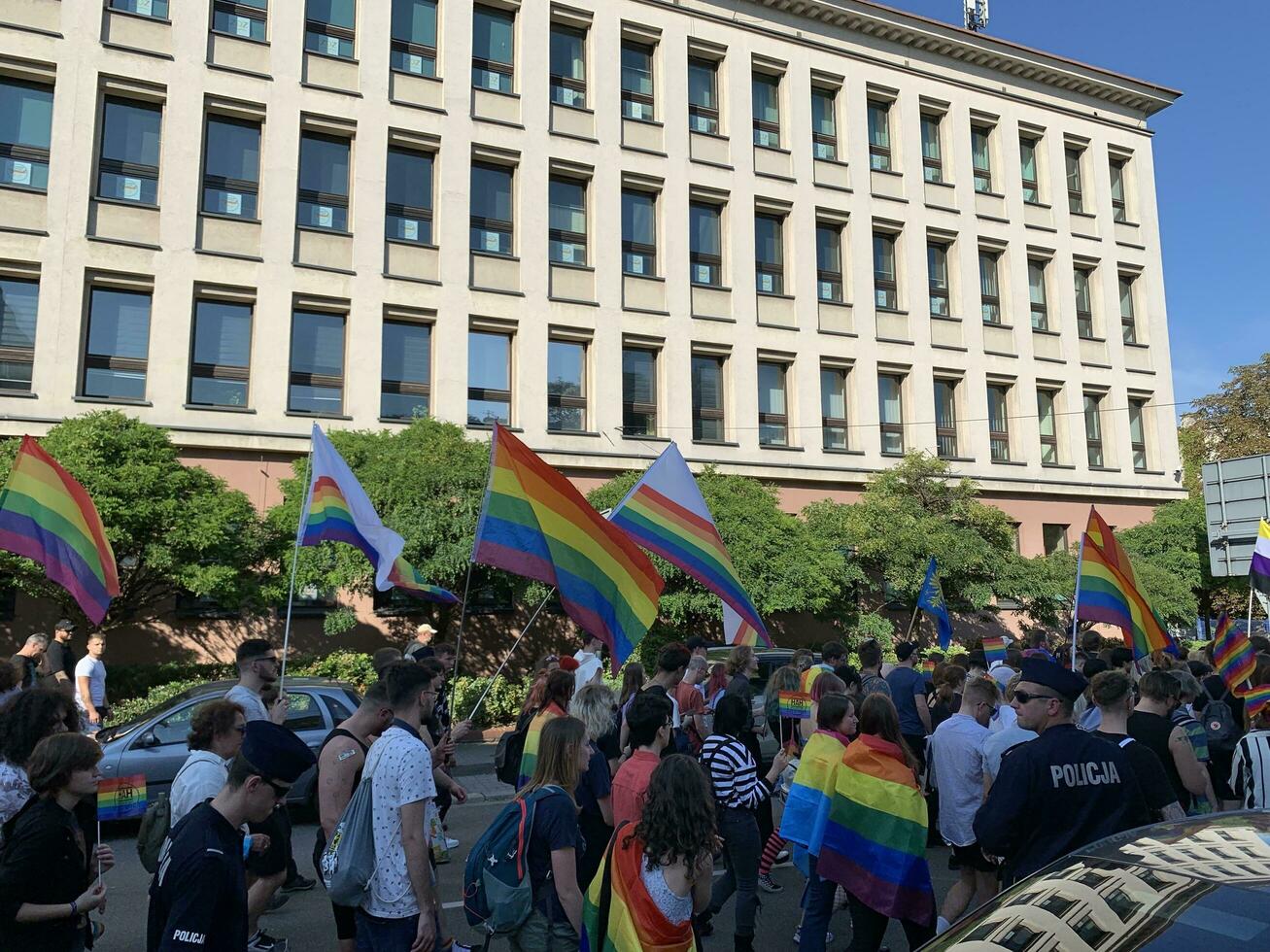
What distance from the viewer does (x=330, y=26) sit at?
859 inches

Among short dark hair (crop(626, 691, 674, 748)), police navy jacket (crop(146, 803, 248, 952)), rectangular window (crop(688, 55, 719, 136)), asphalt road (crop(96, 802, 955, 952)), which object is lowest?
asphalt road (crop(96, 802, 955, 952))

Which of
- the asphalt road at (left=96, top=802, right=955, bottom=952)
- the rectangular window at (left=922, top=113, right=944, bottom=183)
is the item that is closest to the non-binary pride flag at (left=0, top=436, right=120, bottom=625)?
the asphalt road at (left=96, top=802, right=955, bottom=952)

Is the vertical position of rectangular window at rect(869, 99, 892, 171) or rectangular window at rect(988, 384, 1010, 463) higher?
rectangular window at rect(869, 99, 892, 171)

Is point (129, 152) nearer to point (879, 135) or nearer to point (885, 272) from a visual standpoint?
point (885, 272)

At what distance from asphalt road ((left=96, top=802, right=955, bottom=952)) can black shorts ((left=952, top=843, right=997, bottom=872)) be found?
0.77 meters

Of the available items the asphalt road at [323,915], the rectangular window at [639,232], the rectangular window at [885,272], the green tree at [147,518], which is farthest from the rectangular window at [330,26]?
the asphalt road at [323,915]

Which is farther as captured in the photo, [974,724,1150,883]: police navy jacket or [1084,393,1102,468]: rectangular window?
[1084,393,1102,468]: rectangular window

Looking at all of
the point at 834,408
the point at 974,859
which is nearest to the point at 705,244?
the point at 834,408

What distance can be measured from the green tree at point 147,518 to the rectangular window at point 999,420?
2162 centimetres

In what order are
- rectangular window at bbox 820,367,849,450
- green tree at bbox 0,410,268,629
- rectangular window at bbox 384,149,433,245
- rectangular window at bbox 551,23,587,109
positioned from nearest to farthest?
green tree at bbox 0,410,268,629, rectangular window at bbox 384,149,433,245, rectangular window at bbox 551,23,587,109, rectangular window at bbox 820,367,849,450

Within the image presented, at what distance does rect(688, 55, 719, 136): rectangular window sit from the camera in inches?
1018

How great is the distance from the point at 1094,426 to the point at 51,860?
32313 mm

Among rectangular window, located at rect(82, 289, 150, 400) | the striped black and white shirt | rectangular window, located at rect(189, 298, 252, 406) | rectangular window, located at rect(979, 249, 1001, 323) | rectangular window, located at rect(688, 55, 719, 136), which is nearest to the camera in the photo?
the striped black and white shirt

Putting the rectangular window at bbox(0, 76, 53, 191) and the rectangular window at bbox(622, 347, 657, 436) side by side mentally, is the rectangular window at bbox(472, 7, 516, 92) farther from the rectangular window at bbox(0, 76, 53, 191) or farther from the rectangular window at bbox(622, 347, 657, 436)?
the rectangular window at bbox(0, 76, 53, 191)
